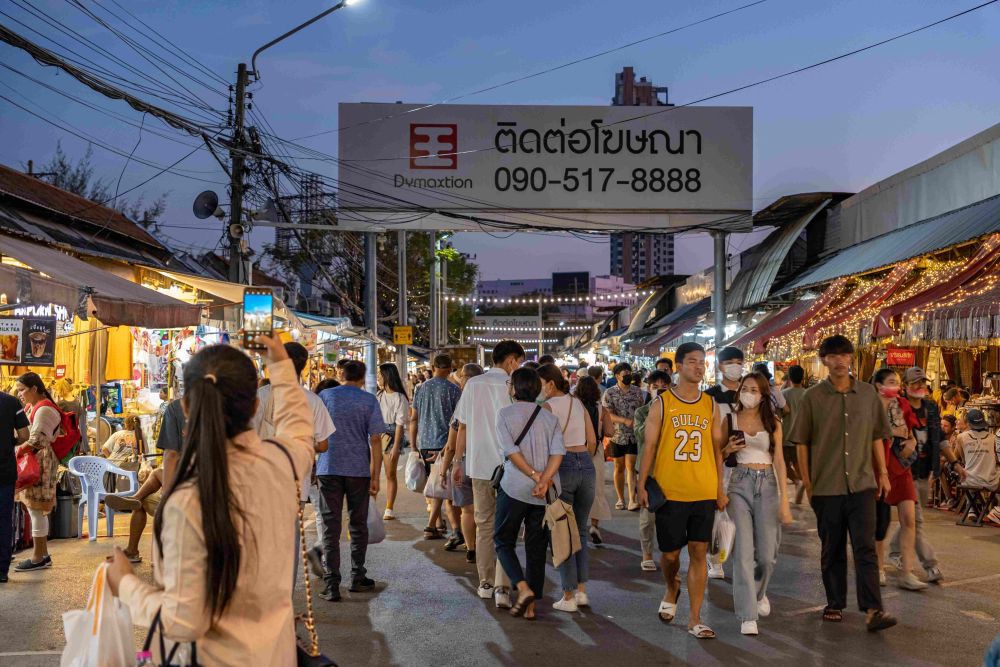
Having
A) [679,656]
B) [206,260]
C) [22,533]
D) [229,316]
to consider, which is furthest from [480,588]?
[206,260]

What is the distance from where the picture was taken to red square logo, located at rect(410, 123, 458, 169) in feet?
77.1

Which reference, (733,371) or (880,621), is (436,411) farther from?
(880,621)

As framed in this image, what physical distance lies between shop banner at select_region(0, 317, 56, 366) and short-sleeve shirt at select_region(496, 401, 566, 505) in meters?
4.36

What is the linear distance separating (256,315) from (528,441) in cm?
357

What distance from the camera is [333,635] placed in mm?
6543

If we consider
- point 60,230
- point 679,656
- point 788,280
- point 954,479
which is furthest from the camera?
point 788,280

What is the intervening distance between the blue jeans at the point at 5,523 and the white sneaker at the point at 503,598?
13.7ft

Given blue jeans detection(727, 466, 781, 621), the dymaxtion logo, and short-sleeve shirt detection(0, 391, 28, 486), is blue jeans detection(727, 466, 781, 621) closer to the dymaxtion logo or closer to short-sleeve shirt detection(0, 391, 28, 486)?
short-sleeve shirt detection(0, 391, 28, 486)

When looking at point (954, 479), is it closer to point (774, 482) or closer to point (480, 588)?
point (774, 482)

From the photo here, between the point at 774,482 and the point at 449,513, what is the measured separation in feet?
13.6

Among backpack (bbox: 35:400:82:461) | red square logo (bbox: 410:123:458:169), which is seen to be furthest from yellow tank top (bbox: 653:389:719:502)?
red square logo (bbox: 410:123:458:169)

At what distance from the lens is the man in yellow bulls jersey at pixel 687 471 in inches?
254

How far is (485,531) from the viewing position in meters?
7.61

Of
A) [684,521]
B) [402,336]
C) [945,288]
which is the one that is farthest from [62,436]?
[402,336]
